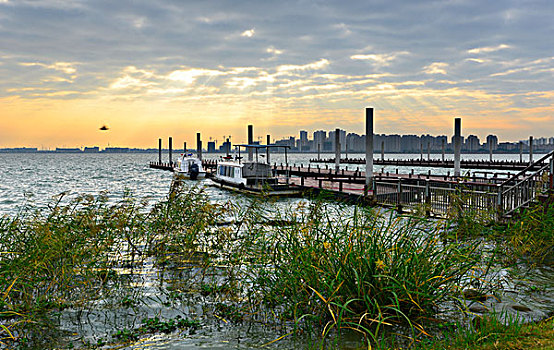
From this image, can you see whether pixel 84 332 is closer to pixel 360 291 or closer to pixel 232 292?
pixel 232 292

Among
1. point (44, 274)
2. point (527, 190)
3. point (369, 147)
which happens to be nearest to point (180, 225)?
point (44, 274)

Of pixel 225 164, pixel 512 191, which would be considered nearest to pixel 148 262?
pixel 512 191

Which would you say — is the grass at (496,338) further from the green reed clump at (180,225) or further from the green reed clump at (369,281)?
the green reed clump at (180,225)

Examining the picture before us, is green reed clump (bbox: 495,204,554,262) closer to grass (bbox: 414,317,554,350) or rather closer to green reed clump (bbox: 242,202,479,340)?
green reed clump (bbox: 242,202,479,340)

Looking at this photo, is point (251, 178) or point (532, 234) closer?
point (532, 234)

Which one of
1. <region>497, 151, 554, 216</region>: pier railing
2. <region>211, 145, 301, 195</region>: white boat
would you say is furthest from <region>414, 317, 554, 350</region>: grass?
<region>211, 145, 301, 195</region>: white boat

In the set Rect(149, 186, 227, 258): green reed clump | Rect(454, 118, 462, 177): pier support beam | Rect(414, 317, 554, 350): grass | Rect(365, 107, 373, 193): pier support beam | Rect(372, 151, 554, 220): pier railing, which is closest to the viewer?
Rect(414, 317, 554, 350): grass

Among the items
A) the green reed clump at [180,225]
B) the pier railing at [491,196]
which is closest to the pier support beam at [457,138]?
the pier railing at [491,196]

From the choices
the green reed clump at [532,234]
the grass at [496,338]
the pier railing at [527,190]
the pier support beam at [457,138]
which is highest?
the pier support beam at [457,138]

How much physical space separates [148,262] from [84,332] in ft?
13.9

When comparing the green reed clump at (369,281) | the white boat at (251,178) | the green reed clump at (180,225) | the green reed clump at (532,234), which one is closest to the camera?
the green reed clump at (369,281)

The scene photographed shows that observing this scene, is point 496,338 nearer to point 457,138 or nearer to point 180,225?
point 180,225

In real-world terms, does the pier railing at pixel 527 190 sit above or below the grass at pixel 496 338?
above

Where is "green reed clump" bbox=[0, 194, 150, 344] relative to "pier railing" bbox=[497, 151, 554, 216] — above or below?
below
